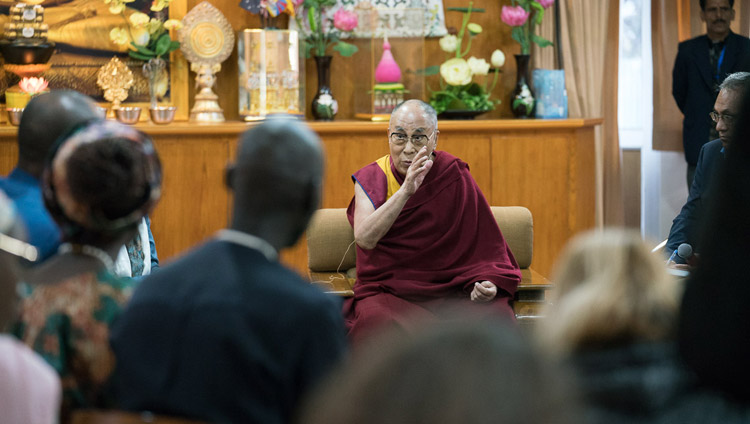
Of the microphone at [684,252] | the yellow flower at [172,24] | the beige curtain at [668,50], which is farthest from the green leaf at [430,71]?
the microphone at [684,252]

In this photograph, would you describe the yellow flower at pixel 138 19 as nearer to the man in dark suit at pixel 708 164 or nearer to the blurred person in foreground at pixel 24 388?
the man in dark suit at pixel 708 164

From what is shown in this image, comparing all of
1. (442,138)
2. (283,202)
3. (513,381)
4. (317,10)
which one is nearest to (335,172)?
(442,138)

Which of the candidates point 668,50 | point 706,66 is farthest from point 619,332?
point 668,50

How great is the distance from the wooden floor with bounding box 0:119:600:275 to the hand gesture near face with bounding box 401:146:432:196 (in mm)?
1768

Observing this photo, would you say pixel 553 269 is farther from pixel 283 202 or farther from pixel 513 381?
pixel 513 381

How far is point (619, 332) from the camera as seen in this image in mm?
1347

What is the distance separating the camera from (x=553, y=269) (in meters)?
5.73

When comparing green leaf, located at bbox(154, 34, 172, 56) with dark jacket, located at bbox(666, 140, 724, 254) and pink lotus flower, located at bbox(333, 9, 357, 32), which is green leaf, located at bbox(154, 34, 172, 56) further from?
dark jacket, located at bbox(666, 140, 724, 254)

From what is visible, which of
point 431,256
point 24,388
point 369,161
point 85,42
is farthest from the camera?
point 85,42

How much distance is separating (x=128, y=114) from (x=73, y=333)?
429 centimetres

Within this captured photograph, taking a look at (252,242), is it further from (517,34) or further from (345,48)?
(517,34)

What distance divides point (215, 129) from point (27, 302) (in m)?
4.01

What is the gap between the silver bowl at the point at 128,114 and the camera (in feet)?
18.5

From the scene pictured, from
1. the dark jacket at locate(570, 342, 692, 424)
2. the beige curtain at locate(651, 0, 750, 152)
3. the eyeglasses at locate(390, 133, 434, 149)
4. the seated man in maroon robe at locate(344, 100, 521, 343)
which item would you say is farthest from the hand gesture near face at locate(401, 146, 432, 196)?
the beige curtain at locate(651, 0, 750, 152)
